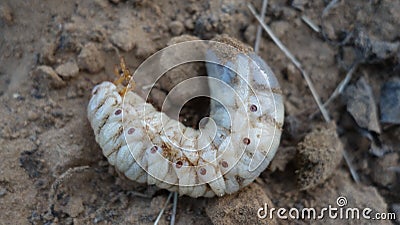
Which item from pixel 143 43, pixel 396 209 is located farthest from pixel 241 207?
pixel 143 43

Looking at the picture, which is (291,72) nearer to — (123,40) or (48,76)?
(123,40)

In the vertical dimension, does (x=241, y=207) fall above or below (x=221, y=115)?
below

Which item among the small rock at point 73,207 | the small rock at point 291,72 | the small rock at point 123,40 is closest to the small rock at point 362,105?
the small rock at point 291,72

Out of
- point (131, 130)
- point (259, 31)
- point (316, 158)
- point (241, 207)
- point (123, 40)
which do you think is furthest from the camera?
point (259, 31)

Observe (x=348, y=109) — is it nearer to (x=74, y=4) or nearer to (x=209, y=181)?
(x=209, y=181)

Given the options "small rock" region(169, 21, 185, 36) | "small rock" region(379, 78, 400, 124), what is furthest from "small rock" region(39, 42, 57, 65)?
"small rock" region(379, 78, 400, 124)

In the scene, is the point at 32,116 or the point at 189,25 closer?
the point at 32,116

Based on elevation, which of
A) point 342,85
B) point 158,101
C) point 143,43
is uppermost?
point 143,43

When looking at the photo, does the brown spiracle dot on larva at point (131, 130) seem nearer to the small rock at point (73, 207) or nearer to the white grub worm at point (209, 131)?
the white grub worm at point (209, 131)
